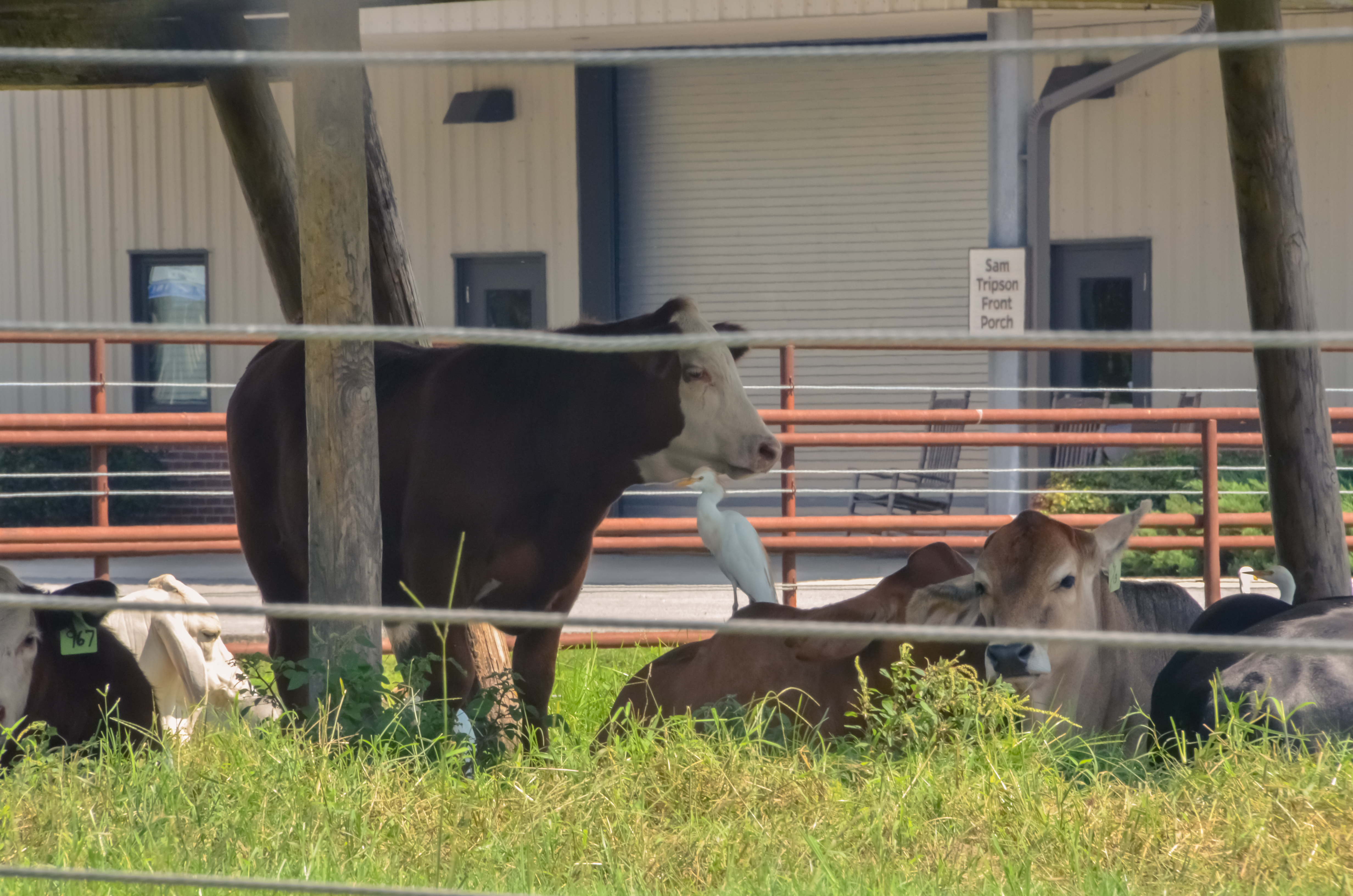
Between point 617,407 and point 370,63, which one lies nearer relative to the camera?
point 370,63

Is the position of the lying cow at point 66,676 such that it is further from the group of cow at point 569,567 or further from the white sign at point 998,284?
the white sign at point 998,284

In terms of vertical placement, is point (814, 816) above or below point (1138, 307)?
below

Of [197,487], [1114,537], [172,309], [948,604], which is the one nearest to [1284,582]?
[1114,537]

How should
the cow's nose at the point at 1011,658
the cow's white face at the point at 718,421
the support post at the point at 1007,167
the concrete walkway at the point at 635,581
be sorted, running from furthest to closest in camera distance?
the support post at the point at 1007,167 → the concrete walkway at the point at 635,581 → the cow's white face at the point at 718,421 → the cow's nose at the point at 1011,658

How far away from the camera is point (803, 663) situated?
4.33 metres

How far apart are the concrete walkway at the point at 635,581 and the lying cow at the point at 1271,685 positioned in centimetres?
370

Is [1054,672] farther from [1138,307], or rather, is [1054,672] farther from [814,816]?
[1138,307]

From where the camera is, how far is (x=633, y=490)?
1320 cm

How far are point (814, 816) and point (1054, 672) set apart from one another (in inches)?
43.4

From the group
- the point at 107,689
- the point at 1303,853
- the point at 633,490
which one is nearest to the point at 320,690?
the point at 107,689

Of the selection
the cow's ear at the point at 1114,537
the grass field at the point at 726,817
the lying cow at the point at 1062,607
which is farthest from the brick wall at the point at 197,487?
the cow's ear at the point at 1114,537

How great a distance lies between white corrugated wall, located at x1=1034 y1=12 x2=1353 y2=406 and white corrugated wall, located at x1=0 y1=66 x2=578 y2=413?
430 cm

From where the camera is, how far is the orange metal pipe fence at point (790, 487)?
7.26 meters

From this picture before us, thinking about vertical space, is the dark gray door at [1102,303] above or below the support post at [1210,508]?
above
